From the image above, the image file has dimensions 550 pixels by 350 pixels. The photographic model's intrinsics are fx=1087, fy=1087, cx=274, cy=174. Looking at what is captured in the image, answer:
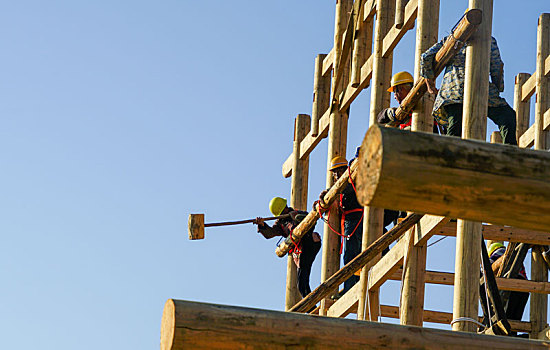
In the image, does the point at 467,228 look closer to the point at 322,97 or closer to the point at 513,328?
the point at 513,328

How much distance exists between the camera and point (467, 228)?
7379 millimetres

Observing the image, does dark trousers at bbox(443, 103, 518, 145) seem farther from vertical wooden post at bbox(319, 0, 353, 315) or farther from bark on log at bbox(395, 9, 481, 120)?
vertical wooden post at bbox(319, 0, 353, 315)

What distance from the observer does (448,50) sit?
8188 millimetres

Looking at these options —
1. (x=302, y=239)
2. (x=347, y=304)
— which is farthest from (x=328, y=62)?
(x=347, y=304)

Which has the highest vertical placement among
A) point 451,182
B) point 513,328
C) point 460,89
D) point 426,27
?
point 426,27

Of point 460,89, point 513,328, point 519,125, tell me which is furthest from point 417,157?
point 519,125

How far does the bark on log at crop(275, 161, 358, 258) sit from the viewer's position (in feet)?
32.6

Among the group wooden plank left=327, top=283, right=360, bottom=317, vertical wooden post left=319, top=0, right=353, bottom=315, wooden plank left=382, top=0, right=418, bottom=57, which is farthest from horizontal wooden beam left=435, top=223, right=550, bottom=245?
vertical wooden post left=319, top=0, right=353, bottom=315

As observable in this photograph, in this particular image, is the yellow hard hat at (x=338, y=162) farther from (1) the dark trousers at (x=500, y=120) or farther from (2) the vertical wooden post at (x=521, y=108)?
(2) the vertical wooden post at (x=521, y=108)

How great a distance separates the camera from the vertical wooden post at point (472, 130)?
7.25m

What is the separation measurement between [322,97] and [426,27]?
4.28 metres

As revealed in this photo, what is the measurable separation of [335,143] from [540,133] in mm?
2464

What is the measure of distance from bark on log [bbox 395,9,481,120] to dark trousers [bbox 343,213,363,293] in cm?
230

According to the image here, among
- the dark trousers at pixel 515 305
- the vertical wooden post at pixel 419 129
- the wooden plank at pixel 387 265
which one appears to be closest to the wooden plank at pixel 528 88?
the dark trousers at pixel 515 305
